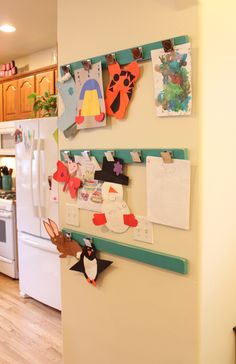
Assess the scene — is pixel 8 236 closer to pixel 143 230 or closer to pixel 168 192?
pixel 143 230

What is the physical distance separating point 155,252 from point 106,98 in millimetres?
755

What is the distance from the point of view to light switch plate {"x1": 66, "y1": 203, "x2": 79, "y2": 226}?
1868 mm

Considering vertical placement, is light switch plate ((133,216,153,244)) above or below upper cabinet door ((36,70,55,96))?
below

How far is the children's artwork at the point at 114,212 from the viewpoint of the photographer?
1.62m

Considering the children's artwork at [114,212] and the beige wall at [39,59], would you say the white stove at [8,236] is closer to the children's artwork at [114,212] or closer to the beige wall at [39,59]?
the beige wall at [39,59]

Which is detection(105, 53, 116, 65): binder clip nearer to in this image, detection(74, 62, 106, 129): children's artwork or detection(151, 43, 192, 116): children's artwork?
detection(74, 62, 106, 129): children's artwork

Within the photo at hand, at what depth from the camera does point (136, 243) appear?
1.60 metres

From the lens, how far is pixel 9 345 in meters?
2.74

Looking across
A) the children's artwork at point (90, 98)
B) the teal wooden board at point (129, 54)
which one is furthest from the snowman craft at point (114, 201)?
the teal wooden board at point (129, 54)

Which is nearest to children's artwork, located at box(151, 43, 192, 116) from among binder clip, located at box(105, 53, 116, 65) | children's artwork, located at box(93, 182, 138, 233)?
binder clip, located at box(105, 53, 116, 65)

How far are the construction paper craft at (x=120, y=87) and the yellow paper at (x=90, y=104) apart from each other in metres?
0.06

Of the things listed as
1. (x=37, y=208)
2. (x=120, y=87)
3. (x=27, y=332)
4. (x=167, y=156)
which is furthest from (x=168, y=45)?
(x=27, y=332)

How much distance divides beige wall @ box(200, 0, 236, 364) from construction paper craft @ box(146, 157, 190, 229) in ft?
0.25

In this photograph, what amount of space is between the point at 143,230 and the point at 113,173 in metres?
0.31
